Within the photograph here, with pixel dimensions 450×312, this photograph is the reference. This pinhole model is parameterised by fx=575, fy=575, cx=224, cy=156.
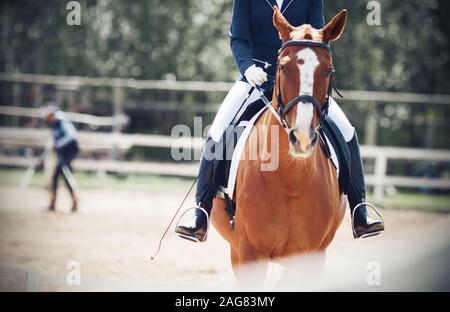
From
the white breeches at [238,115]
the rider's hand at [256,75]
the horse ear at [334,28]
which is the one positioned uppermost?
the horse ear at [334,28]

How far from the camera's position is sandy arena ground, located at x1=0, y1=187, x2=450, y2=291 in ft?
17.4

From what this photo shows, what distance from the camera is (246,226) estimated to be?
3.68 m

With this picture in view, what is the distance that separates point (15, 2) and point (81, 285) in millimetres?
12824

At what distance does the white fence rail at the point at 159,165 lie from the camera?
12664 mm

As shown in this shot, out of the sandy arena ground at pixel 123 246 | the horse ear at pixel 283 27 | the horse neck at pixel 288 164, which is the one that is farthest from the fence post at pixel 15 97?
the horse ear at pixel 283 27

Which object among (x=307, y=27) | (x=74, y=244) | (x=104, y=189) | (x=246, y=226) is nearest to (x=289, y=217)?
(x=246, y=226)

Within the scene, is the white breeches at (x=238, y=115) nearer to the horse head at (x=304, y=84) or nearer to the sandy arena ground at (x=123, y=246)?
Answer: the horse head at (x=304, y=84)

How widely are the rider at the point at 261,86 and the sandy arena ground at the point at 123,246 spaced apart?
3.15ft

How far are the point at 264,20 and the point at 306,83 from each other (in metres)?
1.14

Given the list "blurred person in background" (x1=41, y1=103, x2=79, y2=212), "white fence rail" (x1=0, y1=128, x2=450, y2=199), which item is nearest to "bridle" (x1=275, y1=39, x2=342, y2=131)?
"blurred person in background" (x1=41, y1=103, x2=79, y2=212)

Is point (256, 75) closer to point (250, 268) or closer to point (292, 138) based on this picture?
point (292, 138)

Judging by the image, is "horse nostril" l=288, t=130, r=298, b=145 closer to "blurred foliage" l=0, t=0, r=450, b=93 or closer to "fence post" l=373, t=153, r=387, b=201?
"fence post" l=373, t=153, r=387, b=201

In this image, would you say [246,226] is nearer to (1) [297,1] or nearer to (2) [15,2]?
(1) [297,1]

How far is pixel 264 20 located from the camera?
405 centimetres
